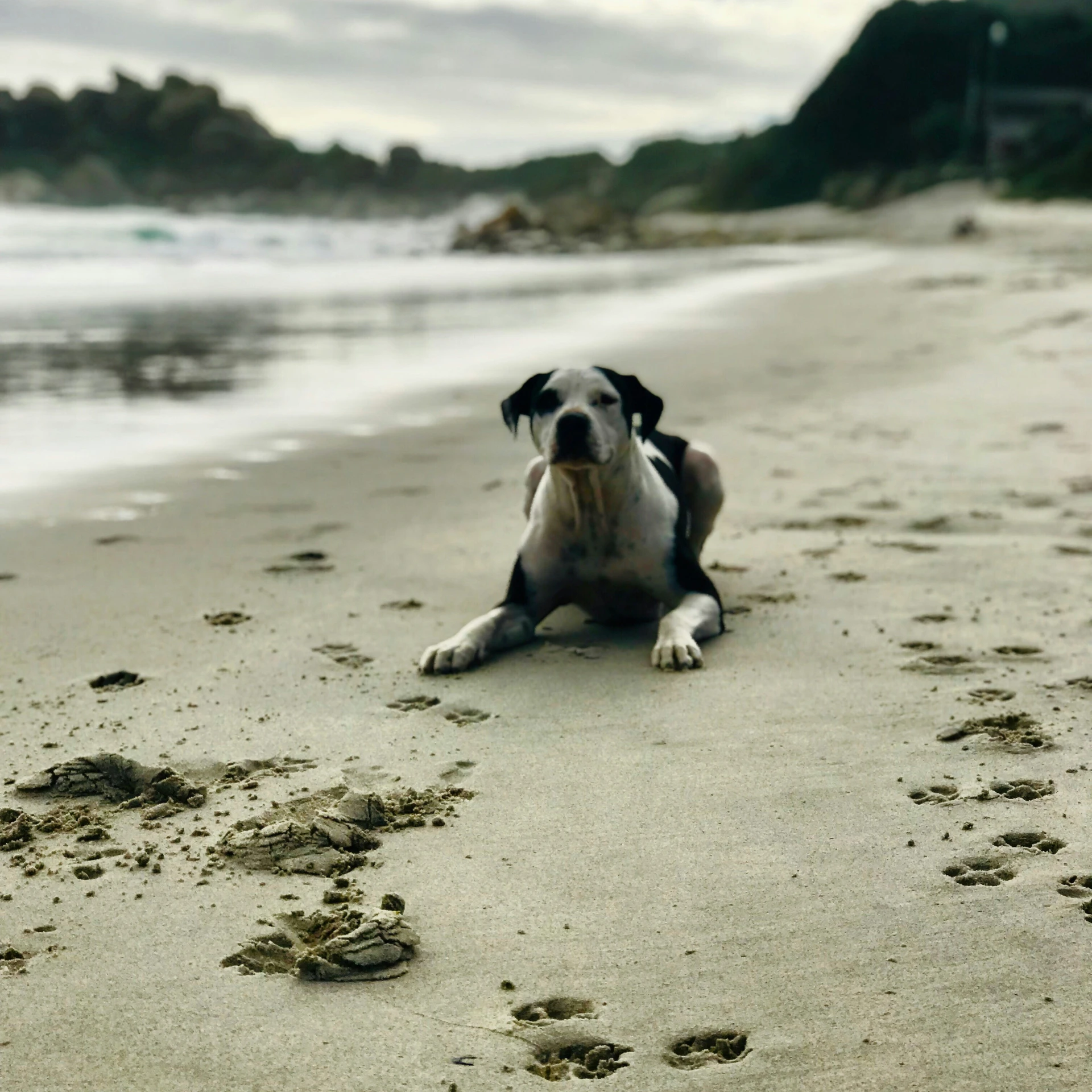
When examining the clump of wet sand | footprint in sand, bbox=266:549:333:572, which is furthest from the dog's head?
the clump of wet sand

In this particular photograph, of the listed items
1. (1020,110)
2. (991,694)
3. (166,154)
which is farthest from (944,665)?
(166,154)

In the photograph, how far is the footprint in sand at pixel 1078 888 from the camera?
9.02ft

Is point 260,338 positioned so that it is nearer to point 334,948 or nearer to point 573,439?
point 573,439

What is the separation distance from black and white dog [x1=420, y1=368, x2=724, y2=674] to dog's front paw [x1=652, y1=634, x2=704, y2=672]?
51 mm

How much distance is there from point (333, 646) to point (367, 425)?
4.38 metres

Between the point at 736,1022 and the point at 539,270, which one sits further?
the point at 539,270

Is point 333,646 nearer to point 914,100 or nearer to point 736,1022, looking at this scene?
point 736,1022

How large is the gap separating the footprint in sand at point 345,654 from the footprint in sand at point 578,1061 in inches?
90.5

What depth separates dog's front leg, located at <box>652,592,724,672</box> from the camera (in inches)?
176

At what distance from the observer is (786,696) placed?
414cm

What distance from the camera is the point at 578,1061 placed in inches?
91.7

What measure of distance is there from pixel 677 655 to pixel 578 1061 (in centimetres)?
223

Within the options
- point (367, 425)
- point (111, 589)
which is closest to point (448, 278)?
point (367, 425)

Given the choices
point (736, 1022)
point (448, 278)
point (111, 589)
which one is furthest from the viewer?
point (448, 278)
